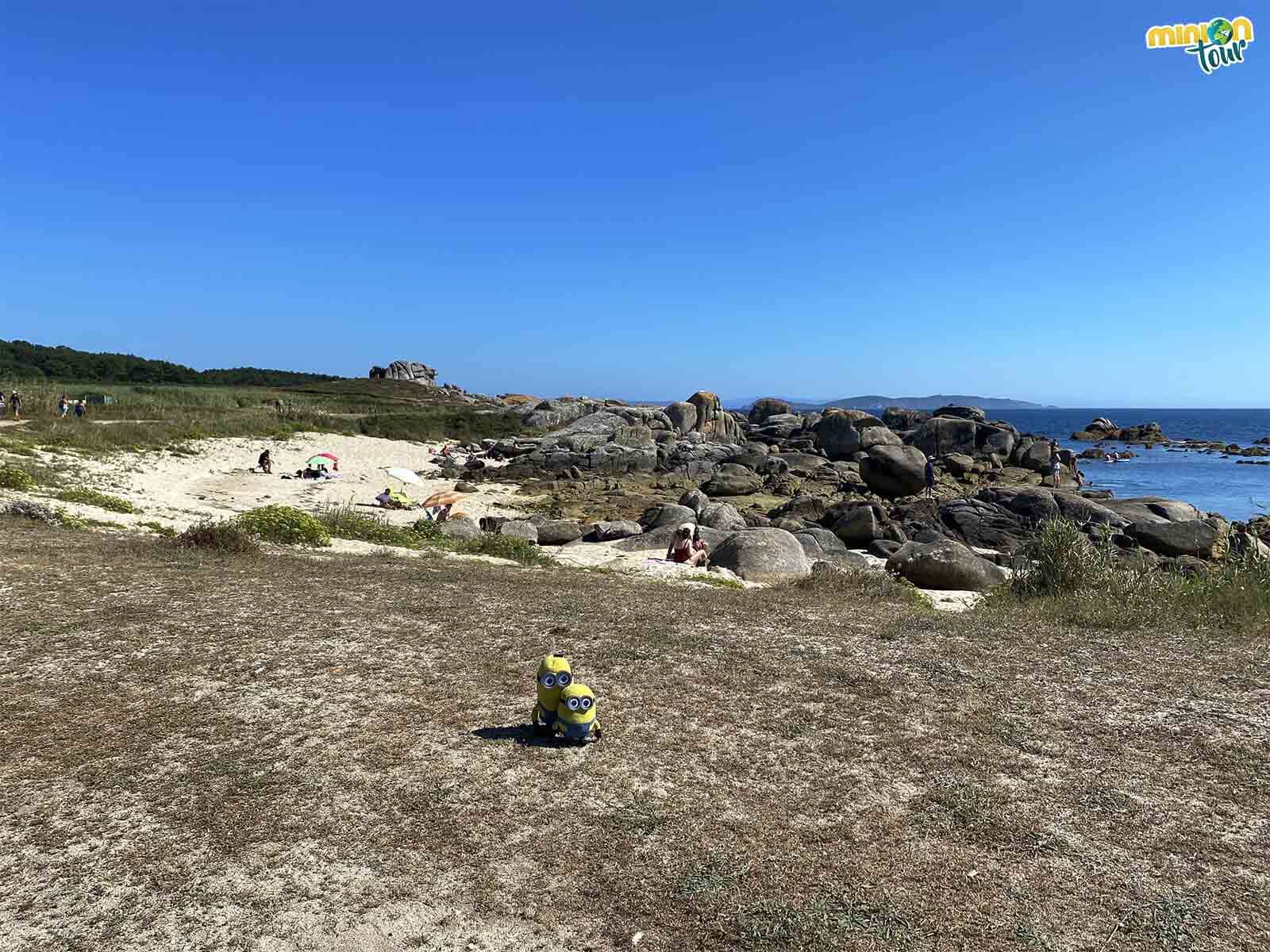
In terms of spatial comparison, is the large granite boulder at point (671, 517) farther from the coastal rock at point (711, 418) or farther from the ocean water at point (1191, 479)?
the coastal rock at point (711, 418)

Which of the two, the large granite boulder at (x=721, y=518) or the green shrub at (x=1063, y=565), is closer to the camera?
the green shrub at (x=1063, y=565)

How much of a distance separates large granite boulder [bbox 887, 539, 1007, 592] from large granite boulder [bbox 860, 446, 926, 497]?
20.1m

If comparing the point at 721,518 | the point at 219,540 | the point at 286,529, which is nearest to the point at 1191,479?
the point at 721,518

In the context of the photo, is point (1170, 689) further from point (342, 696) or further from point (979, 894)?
point (342, 696)

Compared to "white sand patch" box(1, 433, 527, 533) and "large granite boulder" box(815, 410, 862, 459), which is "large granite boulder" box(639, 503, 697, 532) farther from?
"large granite boulder" box(815, 410, 862, 459)

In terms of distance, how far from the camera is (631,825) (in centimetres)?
492

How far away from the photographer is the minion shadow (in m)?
6.08

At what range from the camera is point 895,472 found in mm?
37219

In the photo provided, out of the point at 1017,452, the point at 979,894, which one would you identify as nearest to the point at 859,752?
the point at 979,894

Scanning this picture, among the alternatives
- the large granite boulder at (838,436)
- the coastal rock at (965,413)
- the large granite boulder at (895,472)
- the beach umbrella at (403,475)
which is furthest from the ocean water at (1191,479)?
the beach umbrella at (403,475)

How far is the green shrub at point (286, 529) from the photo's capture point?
14844mm

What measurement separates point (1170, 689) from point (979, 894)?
14.1 feet

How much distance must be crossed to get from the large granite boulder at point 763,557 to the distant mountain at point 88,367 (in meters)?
74.7

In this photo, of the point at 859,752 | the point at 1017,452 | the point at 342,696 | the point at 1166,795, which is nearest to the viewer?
the point at 1166,795
